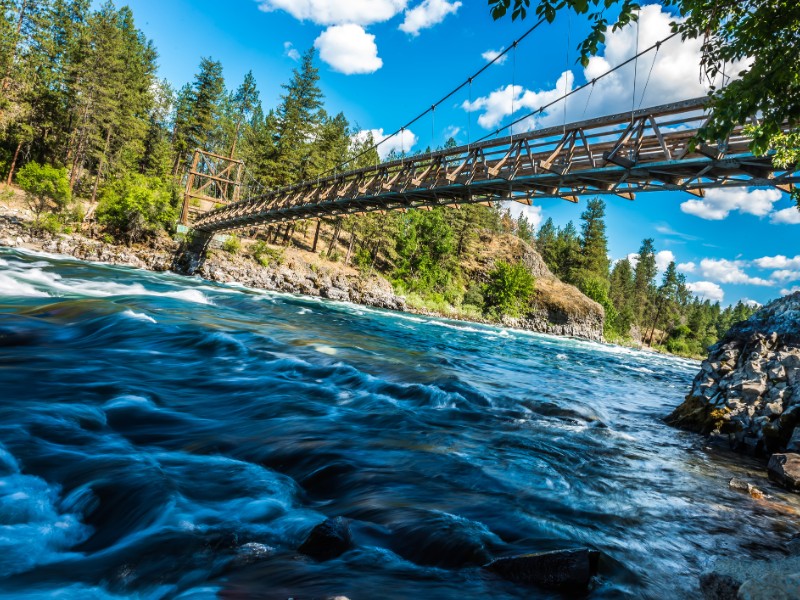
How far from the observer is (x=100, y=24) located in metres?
35.1

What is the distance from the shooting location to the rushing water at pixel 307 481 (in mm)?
2811

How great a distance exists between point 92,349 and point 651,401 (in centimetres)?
1281

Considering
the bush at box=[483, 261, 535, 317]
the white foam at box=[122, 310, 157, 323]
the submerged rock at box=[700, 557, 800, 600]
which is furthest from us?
the bush at box=[483, 261, 535, 317]

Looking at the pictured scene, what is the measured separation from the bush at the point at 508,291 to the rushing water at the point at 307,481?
44311 millimetres

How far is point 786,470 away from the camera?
5258 millimetres

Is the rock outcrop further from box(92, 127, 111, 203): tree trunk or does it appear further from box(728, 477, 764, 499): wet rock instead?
box(92, 127, 111, 203): tree trunk

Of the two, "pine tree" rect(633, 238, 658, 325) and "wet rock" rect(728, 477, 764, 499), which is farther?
"pine tree" rect(633, 238, 658, 325)

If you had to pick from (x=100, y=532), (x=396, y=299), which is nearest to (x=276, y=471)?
(x=100, y=532)

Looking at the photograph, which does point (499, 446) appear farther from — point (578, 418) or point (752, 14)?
point (752, 14)

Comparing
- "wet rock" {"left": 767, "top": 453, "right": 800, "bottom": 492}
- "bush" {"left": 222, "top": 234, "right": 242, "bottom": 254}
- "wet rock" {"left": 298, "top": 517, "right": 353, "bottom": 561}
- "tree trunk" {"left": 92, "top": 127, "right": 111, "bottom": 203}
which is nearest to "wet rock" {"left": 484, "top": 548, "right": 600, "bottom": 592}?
"wet rock" {"left": 298, "top": 517, "right": 353, "bottom": 561}

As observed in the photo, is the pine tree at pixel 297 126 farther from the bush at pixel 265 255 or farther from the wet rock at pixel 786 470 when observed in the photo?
the wet rock at pixel 786 470

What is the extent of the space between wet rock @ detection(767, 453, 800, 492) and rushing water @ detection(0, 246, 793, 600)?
0.59m

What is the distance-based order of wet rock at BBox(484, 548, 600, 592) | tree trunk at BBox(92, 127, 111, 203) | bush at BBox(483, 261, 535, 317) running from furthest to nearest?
bush at BBox(483, 261, 535, 317), tree trunk at BBox(92, 127, 111, 203), wet rock at BBox(484, 548, 600, 592)

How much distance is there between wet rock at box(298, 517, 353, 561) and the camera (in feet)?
9.64
